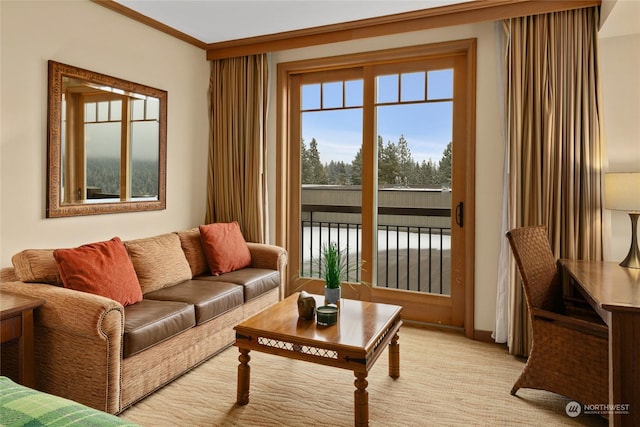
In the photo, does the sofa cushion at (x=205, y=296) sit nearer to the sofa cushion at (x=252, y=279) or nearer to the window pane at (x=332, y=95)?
the sofa cushion at (x=252, y=279)

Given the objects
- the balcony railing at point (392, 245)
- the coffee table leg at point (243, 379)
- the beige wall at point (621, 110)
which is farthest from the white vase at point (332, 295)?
the beige wall at point (621, 110)

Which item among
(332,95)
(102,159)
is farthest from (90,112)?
(332,95)

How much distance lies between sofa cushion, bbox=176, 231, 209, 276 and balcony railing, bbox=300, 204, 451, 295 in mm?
1106

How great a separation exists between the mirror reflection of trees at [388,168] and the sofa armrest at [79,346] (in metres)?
2.48

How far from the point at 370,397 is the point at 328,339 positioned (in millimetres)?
612

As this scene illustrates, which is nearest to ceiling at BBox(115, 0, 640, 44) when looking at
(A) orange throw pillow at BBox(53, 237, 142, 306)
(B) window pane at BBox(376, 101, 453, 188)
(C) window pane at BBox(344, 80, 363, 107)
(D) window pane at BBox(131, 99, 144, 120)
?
(C) window pane at BBox(344, 80, 363, 107)

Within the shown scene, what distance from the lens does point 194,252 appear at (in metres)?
3.59

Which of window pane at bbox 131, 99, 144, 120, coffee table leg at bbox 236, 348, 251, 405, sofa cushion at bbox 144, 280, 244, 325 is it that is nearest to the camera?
coffee table leg at bbox 236, 348, 251, 405

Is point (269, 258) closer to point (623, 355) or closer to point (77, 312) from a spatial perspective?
point (77, 312)

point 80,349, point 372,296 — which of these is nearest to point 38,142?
point 80,349

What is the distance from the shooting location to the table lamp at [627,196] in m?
2.48

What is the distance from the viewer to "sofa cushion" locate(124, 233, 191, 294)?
2961 mm

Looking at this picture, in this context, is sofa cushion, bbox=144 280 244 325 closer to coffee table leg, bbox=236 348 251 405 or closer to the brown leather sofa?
the brown leather sofa

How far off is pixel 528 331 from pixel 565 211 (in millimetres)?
937
